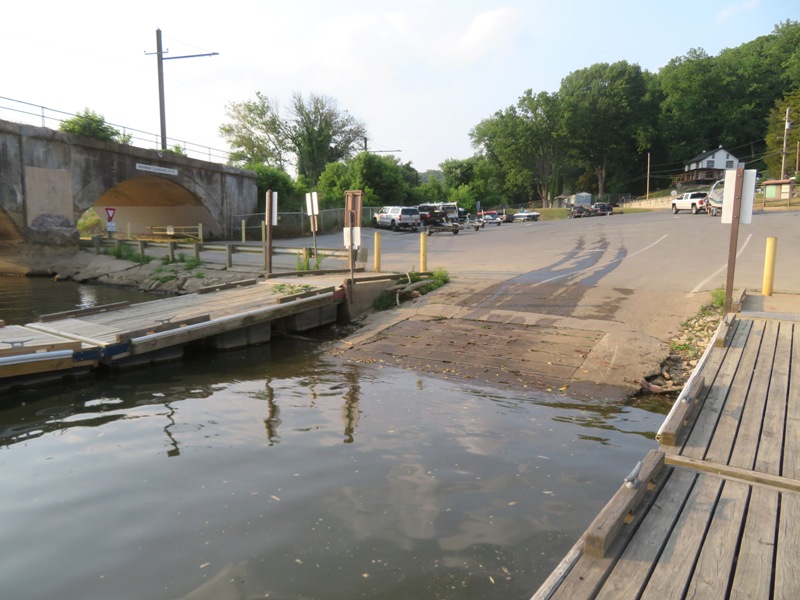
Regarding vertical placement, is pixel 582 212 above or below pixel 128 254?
above

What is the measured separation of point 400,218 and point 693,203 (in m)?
24.1

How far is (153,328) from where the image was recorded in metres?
9.93

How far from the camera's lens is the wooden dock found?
8.70 m

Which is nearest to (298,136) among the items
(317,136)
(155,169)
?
(317,136)

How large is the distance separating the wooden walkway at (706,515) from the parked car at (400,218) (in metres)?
39.6

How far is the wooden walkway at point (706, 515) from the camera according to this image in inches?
130

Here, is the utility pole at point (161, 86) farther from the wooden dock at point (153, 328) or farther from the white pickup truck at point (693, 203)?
the white pickup truck at point (693, 203)

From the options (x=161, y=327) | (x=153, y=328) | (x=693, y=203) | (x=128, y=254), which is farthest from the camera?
(x=693, y=203)

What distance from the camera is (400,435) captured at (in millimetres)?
6895

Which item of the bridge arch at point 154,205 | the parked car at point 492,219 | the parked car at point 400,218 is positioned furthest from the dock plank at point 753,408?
the parked car at point 492,219

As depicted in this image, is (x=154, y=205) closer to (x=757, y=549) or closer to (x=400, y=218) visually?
(x=400, y=218)

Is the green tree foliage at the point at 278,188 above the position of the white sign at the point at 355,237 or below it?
above

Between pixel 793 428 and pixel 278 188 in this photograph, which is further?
pixel 278 188

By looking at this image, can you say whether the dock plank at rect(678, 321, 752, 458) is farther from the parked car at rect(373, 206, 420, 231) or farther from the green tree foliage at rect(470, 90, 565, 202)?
the green tree foliage at rect(470, 90, 565, 202)
